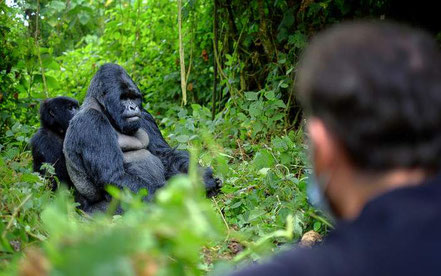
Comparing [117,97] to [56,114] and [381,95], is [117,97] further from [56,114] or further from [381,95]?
[381,95]

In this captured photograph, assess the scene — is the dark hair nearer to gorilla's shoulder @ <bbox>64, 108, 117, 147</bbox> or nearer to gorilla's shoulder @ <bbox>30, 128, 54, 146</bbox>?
gorilla's shoulder @ <bbox>64, 108, 117, 147</bbox>

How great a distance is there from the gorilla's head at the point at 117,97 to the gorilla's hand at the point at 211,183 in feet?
1.80

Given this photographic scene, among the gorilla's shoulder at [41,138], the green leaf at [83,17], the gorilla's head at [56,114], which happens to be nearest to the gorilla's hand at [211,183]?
the gorilla's shoulder at [41,138]

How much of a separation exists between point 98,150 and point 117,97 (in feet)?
1.32

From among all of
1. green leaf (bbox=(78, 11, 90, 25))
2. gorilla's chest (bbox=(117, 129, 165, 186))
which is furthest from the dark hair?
green leaf (bbox=(78, 11, 90, 25))

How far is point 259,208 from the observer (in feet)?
12.7

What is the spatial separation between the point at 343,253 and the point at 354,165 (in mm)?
145

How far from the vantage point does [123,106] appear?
4.48 metres

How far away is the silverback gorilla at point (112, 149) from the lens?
4238mm

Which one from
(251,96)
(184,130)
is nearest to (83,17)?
(184,130)

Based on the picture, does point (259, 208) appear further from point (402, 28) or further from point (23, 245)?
point (402, 28)

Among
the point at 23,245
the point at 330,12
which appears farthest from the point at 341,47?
the point at 330,12

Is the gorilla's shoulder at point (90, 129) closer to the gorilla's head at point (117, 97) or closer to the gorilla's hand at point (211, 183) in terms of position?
the gorilla's head at point (117, 97)

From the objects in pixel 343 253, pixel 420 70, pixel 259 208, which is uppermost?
pixel 420 70
